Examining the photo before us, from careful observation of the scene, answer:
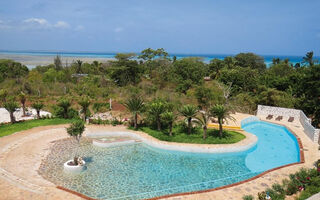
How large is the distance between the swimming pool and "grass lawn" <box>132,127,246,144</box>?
105 cm

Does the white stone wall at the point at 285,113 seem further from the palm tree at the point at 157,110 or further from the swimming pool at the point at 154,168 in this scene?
the palm tree at the point at 157,110

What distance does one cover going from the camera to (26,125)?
59.0ft

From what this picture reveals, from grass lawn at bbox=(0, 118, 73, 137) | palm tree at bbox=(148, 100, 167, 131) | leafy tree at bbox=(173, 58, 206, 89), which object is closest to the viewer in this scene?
palm tree at bbox=(148, 100, 167, 131)

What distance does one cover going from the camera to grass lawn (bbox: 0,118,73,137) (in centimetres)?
1668

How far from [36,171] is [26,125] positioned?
26.5ft

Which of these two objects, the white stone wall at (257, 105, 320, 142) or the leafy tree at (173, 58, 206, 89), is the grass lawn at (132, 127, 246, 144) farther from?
the leafy tree at (173, 58, 206, 89)

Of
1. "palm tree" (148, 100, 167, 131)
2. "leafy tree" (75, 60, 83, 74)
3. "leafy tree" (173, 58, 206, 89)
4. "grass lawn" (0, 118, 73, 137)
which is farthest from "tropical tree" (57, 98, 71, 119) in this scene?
"leafy tree" (75, 60, 83, 74)

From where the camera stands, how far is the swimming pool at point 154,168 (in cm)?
1011

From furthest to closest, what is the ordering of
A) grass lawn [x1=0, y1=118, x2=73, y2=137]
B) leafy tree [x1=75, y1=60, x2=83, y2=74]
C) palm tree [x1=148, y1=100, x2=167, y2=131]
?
leafy tree [x1=75, y1=60, x2=83, y2=74], grass lawn [x1=0, y1=118, x2=73, y2=137], palm tree [x1=148, y1=100, x2=167, y2=131]

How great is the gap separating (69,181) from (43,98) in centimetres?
1838

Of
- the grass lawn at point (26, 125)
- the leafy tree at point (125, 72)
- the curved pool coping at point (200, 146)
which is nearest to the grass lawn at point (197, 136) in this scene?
the curved pool coping at point (200, 146)

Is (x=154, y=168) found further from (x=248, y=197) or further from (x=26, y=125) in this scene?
(x=26, y=125)

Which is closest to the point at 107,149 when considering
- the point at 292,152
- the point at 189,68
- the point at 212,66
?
the point at 292,152

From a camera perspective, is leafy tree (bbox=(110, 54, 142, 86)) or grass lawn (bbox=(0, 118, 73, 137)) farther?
leafy tree (bbox=(110, 54, 142, 86))
